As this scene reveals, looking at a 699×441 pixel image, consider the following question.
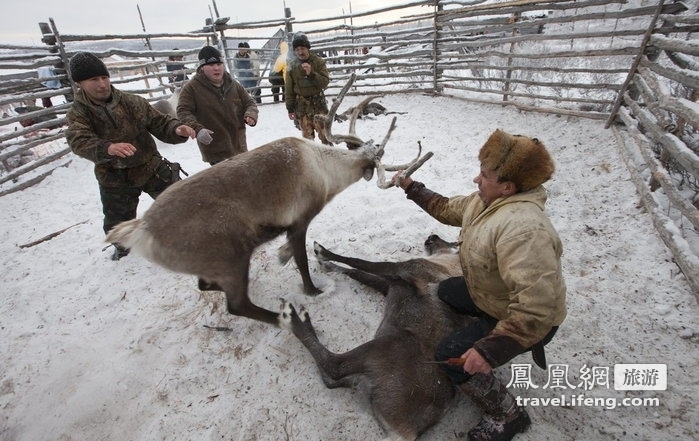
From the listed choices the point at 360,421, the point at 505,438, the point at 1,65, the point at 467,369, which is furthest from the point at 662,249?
the point at 1,65

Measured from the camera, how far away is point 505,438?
1.76m

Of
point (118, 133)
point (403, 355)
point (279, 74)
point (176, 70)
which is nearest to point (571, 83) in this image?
point (403, 355)

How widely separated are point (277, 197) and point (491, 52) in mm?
6182

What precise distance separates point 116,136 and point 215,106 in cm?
100

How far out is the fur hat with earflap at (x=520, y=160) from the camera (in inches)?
58.6

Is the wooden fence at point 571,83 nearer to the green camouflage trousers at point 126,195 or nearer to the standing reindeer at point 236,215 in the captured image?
the standing reindeer at point 236,215

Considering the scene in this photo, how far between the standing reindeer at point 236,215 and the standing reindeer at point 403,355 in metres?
0.52

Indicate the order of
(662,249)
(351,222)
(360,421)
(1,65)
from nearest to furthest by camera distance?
(360,421) < (662,249) < (351,222) < (1,65)

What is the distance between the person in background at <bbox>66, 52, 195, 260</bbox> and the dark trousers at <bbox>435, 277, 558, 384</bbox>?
239 cm

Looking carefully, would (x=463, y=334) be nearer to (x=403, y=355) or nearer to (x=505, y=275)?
(x=403, y=355)

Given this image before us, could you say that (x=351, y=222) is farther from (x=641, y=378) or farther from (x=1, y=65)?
(x=1, y=65)

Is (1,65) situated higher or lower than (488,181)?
higher

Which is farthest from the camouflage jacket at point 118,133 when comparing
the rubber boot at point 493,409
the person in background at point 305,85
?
the rubber boot at point 493,409

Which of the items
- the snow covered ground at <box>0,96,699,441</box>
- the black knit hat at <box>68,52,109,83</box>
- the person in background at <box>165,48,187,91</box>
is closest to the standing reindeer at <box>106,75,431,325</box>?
the snow covered ground at <box>0,96,699,441</box>
